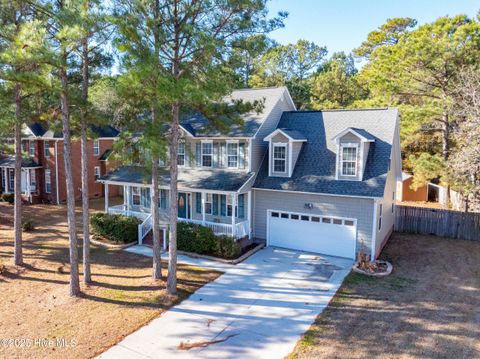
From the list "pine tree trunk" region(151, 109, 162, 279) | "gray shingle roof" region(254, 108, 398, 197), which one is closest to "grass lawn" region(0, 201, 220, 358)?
"pine tree trunk" region(151, 109, 162, 279)

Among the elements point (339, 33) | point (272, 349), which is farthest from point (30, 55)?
point (339, 33)

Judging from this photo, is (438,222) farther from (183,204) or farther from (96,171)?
(96,171)

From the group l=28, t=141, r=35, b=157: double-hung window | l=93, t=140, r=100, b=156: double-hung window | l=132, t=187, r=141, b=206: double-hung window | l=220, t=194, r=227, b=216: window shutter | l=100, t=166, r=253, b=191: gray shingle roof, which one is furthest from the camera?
l=93, t=140, r=100, b=156: double-hung window

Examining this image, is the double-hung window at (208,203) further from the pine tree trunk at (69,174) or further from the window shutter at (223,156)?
the pine tree trunk at (69,174)

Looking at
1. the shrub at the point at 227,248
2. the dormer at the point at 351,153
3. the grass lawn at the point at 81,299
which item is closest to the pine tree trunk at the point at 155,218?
the grass lawn at the point at 81,299

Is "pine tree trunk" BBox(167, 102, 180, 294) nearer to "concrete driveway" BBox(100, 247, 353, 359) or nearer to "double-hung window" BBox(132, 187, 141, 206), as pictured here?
"concrete driveway" BBox(100, 247, 353, 359)

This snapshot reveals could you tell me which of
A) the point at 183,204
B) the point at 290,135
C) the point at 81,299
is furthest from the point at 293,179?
the point at 81,299

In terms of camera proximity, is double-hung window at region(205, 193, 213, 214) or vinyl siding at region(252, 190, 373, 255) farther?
double-hung window at region(205, 193, 213, 214)
